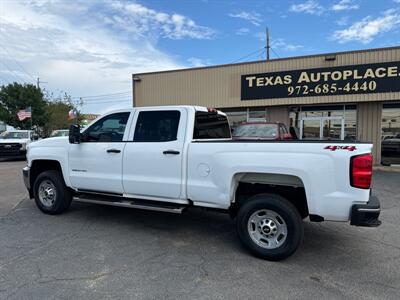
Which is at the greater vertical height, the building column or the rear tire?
the building column

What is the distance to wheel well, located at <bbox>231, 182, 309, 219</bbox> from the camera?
14.1ft

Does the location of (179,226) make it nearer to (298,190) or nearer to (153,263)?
(153,263)

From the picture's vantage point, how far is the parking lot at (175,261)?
3.31 m

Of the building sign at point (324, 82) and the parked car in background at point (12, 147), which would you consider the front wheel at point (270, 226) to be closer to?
the building sign at point (324, 82)

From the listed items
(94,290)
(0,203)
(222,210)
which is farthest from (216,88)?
(94,290)

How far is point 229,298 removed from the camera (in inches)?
124

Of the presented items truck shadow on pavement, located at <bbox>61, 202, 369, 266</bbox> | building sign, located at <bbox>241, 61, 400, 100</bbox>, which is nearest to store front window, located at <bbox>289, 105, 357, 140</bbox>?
building sign, located at <bbox>241, 61, 400, 100</bbox>

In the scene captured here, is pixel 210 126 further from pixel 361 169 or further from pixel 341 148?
pixel 361 169

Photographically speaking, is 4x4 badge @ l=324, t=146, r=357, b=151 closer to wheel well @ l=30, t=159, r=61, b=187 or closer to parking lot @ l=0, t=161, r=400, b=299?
parking lot @ l=0, t=161, r=400, b=299

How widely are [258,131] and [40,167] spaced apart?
6.76m

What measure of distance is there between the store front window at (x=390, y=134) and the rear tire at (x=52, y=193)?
13415 millimetres

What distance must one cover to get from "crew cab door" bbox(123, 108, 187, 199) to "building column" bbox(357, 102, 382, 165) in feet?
39.6

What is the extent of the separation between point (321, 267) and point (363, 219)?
2.54 ft

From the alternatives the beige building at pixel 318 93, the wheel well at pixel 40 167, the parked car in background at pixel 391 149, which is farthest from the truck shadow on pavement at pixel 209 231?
the parked car in background at pixel 391 149
